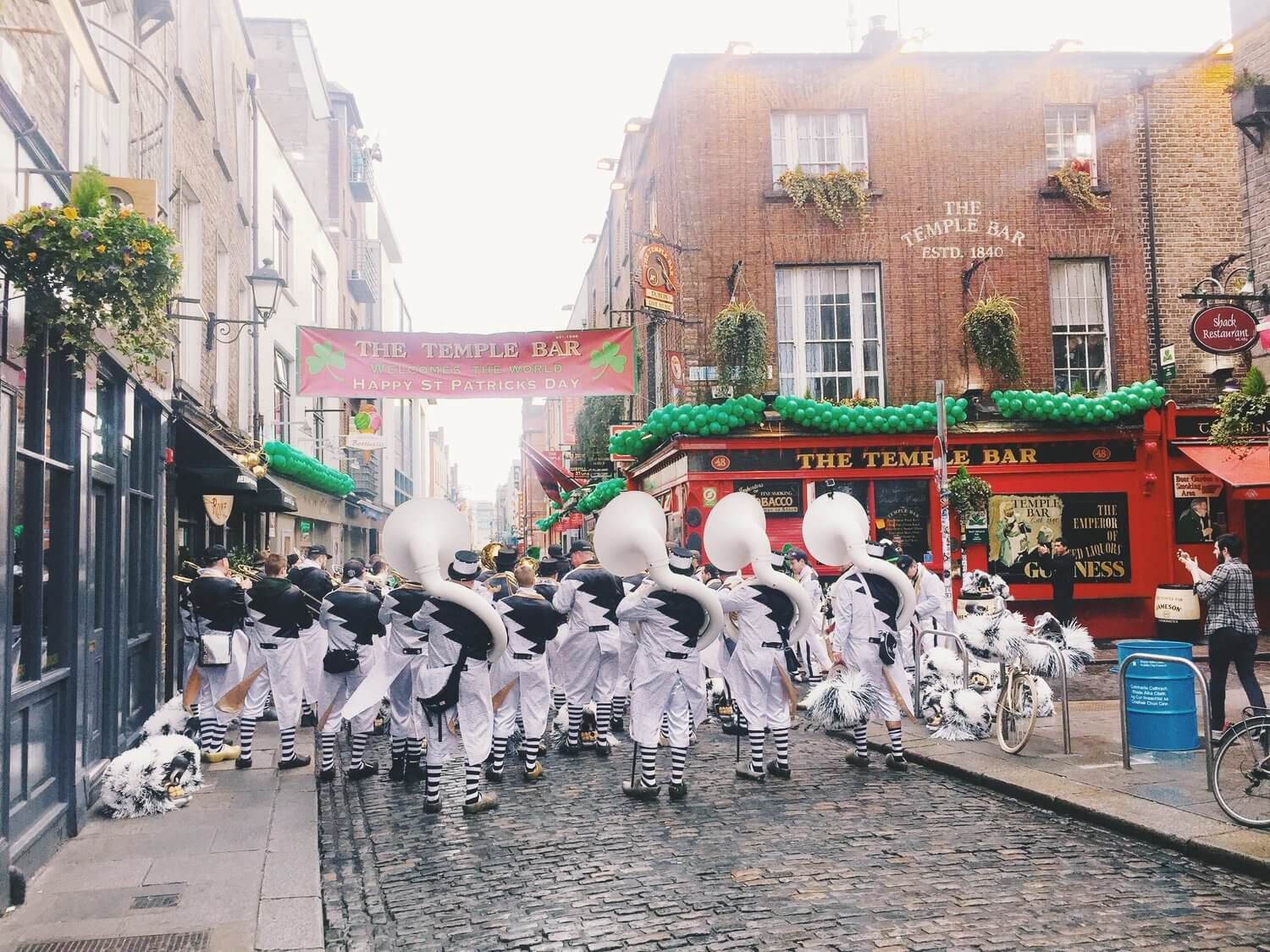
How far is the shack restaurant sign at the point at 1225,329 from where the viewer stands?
1228 cm

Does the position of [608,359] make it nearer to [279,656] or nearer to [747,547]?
[747,547]

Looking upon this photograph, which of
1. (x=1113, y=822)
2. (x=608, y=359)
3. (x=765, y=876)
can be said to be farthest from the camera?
(x=608, y=359)

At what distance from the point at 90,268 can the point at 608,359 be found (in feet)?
35.2

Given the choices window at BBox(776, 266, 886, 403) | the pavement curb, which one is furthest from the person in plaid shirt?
window at BBox(776, 266, 886, 403)

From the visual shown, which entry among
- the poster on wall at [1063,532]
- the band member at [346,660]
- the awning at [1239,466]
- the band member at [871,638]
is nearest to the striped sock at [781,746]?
the band member at [871,638]

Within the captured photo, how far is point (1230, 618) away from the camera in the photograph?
30.6 ft

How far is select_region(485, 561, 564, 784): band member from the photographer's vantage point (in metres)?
8.85

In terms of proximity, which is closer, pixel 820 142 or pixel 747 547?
pixel 747 547

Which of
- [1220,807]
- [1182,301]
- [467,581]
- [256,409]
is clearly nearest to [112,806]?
[467,581]

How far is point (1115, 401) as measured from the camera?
18250 millimetres

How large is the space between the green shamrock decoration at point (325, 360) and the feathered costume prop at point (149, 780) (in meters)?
8.11

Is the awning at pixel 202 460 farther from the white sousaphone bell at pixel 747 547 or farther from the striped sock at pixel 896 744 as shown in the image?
the striped sock at pixel 896 744

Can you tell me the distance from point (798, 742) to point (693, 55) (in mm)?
13364

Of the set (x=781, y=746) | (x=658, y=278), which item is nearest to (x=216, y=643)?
(x=781, y=746)
